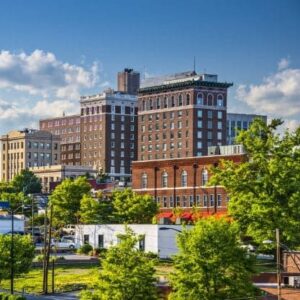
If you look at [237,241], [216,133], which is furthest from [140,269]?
[216,133]

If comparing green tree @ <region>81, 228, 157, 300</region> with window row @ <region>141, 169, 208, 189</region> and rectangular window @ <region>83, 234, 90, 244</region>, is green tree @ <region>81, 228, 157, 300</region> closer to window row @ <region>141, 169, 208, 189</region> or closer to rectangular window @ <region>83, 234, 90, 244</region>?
rectangular window @ <region>83, 234, 90, 244</region>

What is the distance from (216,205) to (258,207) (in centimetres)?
5091

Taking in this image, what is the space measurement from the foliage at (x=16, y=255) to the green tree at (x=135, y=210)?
1367 inches

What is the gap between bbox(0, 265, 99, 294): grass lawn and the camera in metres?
76.0

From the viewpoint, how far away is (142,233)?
97812 millimetres

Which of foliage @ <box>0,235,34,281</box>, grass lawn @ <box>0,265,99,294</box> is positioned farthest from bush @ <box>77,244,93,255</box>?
foliage @ <box>0,235,34,281</box>

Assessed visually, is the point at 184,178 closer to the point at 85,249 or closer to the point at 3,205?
the point at 85,249

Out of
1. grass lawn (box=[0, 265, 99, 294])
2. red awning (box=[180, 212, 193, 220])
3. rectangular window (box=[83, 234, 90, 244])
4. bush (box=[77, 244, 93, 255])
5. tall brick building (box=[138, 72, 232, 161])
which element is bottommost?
grass lawn (box=[0, 265, 99, 294])

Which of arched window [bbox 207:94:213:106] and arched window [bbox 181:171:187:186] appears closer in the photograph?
arched window [bbox 181:171:187:186]

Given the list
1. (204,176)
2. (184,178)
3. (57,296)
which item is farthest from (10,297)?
(184,178)

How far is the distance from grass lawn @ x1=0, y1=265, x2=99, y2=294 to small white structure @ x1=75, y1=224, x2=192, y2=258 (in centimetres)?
497

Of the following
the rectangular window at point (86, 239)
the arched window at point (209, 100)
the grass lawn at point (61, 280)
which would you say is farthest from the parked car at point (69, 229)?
the arched window at point (209, 100)

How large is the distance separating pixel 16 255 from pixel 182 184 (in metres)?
53.7

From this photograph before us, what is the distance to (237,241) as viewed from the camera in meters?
53.9
